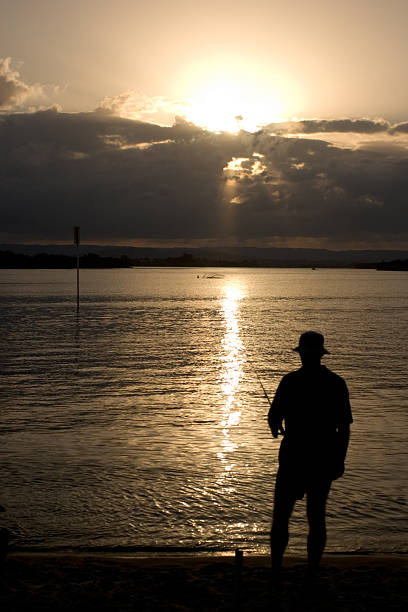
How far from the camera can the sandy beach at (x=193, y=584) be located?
508 centimetres

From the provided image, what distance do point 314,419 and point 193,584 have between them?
65.6 inches

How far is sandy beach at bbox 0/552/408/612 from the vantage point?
5078 mm

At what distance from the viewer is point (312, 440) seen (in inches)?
216

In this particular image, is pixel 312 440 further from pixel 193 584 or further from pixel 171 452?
pixel 171 452

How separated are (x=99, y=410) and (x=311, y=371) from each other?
901 centimetres

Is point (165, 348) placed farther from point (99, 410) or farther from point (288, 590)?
point (288, 590)

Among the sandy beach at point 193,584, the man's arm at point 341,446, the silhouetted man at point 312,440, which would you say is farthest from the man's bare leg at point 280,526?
the man's arm at point 341,446

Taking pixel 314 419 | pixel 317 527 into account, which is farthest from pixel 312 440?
pixel 317 527

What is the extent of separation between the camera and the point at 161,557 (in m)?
6.29

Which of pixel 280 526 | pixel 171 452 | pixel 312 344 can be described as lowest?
pixel 171 452

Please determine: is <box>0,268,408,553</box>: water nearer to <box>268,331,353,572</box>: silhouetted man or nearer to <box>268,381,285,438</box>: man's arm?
<box>268,331,353,572</box>: silhouetted man

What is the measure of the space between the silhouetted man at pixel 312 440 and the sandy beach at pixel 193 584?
0.96ft

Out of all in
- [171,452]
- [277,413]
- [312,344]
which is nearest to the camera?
[312,344]

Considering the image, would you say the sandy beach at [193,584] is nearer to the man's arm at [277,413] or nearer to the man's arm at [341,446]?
the man's arm at [341,446]
